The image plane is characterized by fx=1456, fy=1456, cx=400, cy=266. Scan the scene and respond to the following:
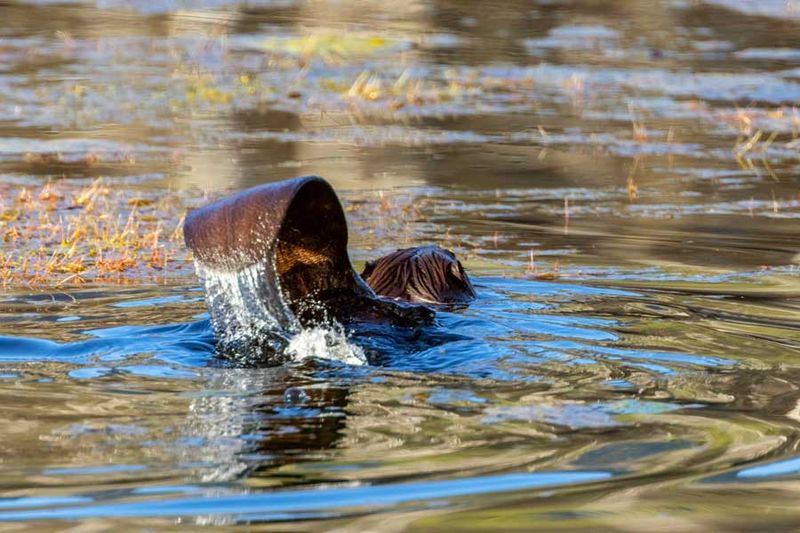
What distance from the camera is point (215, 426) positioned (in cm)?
544

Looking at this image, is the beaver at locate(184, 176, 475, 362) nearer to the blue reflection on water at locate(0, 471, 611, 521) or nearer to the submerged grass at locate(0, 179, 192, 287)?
the blue reflection on water at locate(0, 471, 611, 521)

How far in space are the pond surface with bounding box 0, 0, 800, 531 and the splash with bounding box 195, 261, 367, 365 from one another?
10 centimetres

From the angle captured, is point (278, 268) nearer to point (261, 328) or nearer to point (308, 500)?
point (261, 328)

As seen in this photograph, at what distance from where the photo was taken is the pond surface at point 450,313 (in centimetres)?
476

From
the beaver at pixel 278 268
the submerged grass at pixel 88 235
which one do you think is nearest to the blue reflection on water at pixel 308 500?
the beaver at pixel 278 268

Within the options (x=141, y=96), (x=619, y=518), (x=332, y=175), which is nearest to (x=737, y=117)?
(x=332, y=175)

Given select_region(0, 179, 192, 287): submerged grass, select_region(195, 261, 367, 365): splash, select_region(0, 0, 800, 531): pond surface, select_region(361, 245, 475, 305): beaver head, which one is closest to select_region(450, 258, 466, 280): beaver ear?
select_region(361, 245, 475, 305): beaver head

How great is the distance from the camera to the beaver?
604 cm

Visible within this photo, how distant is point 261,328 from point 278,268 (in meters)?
0.29

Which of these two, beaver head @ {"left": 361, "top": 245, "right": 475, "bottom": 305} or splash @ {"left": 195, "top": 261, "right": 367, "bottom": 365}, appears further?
beaver head @ {"left": 361, "top": 245, "right": 475, "bottom": 305}

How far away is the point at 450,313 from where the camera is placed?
24.4ft

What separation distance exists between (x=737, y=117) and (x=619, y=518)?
1300 centimetres

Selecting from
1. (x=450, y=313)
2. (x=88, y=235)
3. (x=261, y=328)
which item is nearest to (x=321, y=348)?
(x=261, y=328)

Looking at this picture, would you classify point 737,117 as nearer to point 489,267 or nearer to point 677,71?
point 677,71
